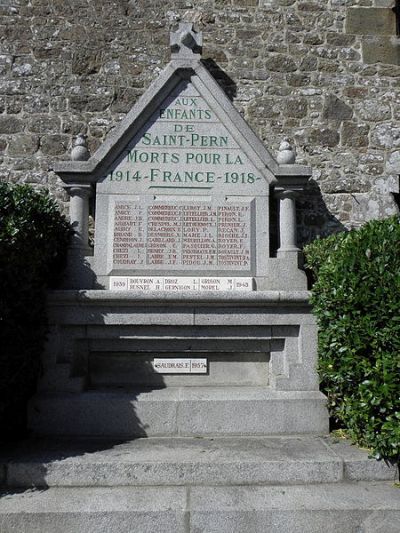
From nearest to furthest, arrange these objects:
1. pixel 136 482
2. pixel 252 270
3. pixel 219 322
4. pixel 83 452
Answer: pixel 136 482 < pixel 83 452 < pixel 219 322 < pixel 252 270

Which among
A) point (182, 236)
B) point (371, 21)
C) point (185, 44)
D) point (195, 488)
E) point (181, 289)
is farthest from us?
point (371, 21)

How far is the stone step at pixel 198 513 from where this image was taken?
287 centimetres

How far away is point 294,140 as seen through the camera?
6.45 m

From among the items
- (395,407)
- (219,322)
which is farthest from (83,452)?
(395,407)

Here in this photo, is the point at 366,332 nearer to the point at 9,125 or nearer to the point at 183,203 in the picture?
the point at 183,203

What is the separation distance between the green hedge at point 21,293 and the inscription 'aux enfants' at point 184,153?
1109 millimetres

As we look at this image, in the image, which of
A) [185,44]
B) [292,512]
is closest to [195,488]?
[292,512]

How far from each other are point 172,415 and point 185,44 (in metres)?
4.04

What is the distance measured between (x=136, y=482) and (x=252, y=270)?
237cm

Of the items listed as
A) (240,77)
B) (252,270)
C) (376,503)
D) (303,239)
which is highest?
(240,77)

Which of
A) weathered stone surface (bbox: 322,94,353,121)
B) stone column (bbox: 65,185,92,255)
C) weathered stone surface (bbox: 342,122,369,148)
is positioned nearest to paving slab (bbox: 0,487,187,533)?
stone column (bbox: 65,185,92,255)

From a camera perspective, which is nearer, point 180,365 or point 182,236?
point 180,365

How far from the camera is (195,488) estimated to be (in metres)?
3.21

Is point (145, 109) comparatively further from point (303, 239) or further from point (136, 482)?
point (136, 482)
